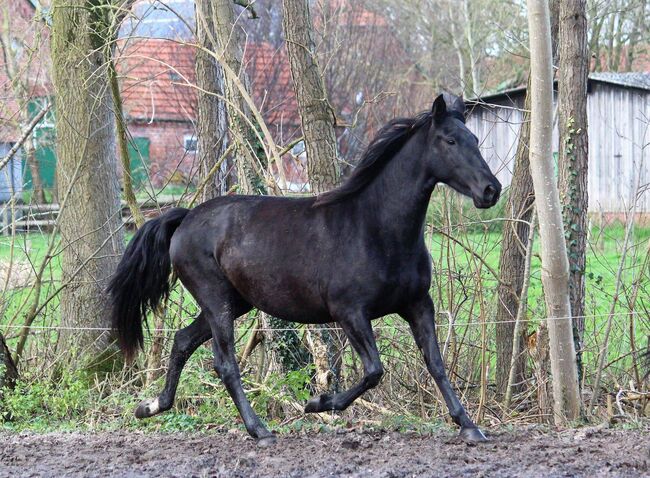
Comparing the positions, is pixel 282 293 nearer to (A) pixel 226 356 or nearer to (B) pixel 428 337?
(A) pixel 226 356

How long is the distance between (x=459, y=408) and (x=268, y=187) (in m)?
3.56

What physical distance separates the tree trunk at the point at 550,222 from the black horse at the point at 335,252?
3.19 ft

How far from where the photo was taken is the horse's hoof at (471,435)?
5953 millimetres

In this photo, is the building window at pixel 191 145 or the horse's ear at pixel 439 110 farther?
→ the building window at pixel 191 145

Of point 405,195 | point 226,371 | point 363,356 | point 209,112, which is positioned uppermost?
point 209,112

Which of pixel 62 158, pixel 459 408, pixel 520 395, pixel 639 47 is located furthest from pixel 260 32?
pixel 459 408

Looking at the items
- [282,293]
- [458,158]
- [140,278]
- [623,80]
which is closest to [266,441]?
[282,293]

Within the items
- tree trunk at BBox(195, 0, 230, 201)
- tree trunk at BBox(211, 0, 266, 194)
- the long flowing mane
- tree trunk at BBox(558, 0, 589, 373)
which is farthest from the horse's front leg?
tree trunk at BBox(195, 0, 230, 201)

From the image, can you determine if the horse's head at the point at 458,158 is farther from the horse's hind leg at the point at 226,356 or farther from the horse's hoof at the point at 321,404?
the horse's hind leg at the point at 226,356

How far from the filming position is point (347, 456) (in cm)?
567

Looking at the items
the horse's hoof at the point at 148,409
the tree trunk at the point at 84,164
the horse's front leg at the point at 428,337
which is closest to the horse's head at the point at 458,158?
the horse's front leg at the point at 428,337

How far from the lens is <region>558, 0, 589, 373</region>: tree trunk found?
8.74 metres

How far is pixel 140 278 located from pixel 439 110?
2831 mm

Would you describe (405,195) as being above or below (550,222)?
above
